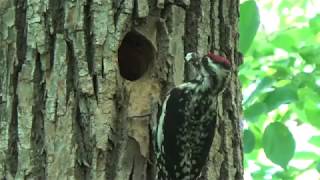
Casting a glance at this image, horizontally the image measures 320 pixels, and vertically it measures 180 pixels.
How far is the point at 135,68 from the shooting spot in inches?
108

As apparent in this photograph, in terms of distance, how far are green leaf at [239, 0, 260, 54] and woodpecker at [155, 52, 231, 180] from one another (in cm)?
51

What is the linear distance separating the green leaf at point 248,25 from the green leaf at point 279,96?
0.27 meters

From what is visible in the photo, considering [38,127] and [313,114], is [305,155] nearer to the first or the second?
[313,114]

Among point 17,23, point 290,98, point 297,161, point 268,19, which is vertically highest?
point 268,19

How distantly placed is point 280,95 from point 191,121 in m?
0.76

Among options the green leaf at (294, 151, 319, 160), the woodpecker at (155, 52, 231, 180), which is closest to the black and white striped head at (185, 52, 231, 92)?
the woodpecker at (155, 52, 231, 180)

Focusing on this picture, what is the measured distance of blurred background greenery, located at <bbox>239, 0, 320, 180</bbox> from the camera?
2.96 meters

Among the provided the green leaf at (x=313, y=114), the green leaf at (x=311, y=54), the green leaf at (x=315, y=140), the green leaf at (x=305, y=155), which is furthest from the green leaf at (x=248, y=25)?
the green leaf at (x=305, y=155)

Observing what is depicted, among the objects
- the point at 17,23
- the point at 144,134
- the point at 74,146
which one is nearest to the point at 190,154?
the point at 144,134

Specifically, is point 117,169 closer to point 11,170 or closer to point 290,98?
point 11,170

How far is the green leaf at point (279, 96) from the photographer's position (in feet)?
10.0

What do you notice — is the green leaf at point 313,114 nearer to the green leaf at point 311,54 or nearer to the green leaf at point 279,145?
the green leaf at point 311,54

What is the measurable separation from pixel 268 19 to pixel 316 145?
177 cm

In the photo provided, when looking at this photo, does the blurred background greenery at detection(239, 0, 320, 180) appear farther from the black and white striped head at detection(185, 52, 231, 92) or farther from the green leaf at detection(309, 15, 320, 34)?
the black and white striped head at detection(185, 52, 231, 92)
